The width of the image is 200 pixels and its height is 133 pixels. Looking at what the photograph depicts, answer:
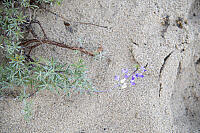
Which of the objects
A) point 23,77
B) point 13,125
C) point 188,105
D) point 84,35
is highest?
point 84,35

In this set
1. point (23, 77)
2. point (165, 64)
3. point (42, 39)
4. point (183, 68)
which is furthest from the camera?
point (183, 68)

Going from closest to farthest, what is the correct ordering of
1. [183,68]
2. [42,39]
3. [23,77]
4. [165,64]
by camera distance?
1. [23,77]
2. [42,39]
3. [165,64]
4. [183,68]

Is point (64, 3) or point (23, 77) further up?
point (64, 3)

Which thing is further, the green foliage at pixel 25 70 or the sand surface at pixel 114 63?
the sand surface at pixel 114 63

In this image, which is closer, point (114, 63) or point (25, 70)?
point (25, 70)

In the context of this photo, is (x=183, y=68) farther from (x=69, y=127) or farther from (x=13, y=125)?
(x=13, y=125)

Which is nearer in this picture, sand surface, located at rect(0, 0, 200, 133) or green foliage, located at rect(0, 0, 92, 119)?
green foliage, located at rect(0, 0, 92, 119)

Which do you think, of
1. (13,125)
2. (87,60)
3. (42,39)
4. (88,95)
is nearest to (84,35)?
(87,60)

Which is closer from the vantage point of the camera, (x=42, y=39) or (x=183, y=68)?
(x=42, y=39)
